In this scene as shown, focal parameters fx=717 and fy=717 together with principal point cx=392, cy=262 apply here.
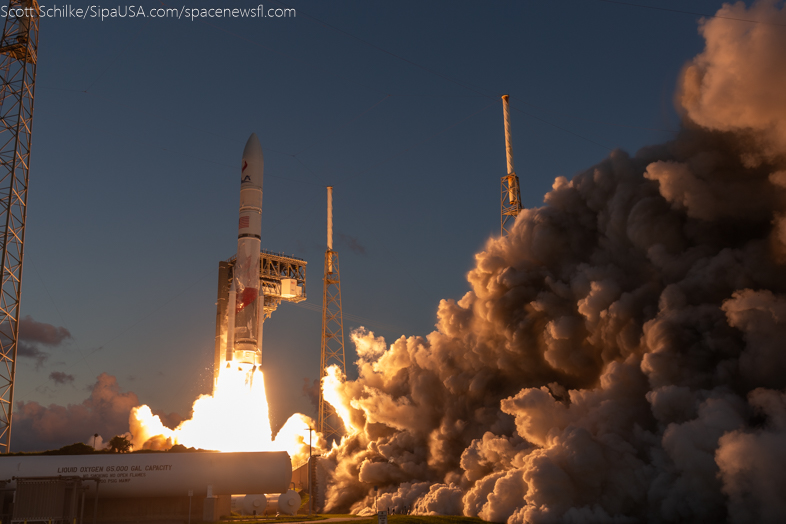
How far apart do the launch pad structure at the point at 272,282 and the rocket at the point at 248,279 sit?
14.8m

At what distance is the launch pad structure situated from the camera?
252 feet

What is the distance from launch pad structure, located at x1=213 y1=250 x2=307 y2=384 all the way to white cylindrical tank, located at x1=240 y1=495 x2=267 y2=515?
2314 cm

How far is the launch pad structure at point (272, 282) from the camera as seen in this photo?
76688mm

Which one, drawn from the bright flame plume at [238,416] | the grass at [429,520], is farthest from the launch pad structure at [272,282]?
the grass at [429,520]

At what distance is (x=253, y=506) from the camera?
180ft

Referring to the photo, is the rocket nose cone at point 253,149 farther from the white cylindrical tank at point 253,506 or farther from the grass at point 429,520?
the grass at point 429,520

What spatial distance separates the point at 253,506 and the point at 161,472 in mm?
8977

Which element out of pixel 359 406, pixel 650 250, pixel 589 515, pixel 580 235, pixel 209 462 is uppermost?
pixel 580 235

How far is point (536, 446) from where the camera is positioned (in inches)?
1703

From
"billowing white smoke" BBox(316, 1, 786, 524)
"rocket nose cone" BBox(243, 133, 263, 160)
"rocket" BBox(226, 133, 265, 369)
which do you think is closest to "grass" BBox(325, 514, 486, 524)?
"billowing white smoke" BBox(316, 1, 786, 524)

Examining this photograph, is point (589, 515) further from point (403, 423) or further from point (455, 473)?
point (403, 423)

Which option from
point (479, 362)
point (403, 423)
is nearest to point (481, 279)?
point (479, 362)

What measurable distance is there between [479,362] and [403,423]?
753cm

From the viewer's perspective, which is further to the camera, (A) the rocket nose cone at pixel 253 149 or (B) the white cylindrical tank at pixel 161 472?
(A) the rocket nose cone at pixel 253 149
